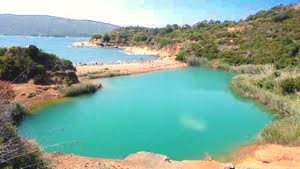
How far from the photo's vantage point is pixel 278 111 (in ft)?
82.6

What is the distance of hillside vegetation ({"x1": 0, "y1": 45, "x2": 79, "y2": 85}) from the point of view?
3081 cm

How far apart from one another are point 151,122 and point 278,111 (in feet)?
23.7

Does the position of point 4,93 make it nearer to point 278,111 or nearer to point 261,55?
point 278,111

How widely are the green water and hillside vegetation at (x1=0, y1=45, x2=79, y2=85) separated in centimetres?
331

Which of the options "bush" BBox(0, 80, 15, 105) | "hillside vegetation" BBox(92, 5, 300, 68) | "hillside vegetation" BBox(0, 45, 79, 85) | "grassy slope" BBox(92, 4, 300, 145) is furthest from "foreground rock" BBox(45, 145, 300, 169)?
"hillside vegetation" BBox(92, 5, 300, 68)

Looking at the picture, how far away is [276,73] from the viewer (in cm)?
3384

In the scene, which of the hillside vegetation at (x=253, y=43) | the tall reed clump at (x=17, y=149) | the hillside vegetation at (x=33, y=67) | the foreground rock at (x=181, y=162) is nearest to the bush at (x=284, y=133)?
the foreground rock at (x=181, y=162)

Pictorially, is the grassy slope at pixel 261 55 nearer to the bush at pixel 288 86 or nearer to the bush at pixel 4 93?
the bush at pixel 288 86

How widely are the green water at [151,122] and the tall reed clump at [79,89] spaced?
2.42 ft

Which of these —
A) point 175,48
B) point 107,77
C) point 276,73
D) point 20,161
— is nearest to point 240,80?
point 276,73

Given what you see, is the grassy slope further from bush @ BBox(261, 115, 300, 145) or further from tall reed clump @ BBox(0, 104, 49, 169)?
tall reed clump @ BBox(0, 104, 49, 169)

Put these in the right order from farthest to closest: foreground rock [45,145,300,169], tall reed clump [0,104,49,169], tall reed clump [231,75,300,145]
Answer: tall reed clump [231,75,300,145] → foreground rock [45,145,300,169] → tall reed clump [0,104,49,169]

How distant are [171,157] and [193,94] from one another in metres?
15.3

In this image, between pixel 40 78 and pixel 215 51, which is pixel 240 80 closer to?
pixel 40 78
